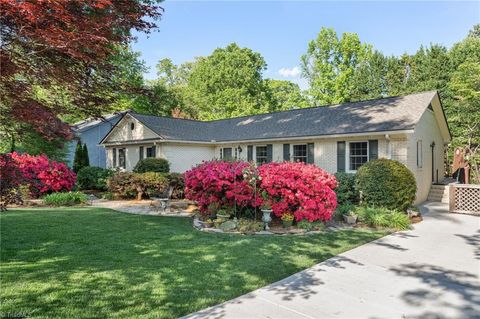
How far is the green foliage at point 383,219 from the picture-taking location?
877cm

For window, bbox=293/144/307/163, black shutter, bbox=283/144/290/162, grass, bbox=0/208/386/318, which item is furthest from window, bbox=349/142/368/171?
grass, bbox=0/208/386/318

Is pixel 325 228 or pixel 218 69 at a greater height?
pixel 218 69

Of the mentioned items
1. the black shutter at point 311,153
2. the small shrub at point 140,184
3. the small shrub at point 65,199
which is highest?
the black shutter at point 311,153

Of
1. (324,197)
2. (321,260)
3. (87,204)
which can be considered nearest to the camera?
(321,260)

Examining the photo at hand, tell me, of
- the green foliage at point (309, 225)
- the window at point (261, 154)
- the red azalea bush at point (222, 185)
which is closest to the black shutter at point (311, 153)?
the window at point (261, 154)

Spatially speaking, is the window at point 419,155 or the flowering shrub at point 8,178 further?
the window at point 419,155

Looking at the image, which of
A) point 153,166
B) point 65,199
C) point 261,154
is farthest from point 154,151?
point 65,199

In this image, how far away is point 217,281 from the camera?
15.1 ft

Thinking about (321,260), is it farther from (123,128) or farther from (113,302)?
(123,128)

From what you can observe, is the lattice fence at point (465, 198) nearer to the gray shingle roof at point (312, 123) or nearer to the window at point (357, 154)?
the gray shingle roof at point (312, 123)

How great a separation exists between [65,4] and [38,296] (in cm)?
382

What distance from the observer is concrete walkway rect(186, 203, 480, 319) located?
3803 mm

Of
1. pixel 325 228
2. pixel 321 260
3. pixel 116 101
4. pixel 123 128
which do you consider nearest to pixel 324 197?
pixel 325 228

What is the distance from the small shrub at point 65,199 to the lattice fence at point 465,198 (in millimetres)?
14519
